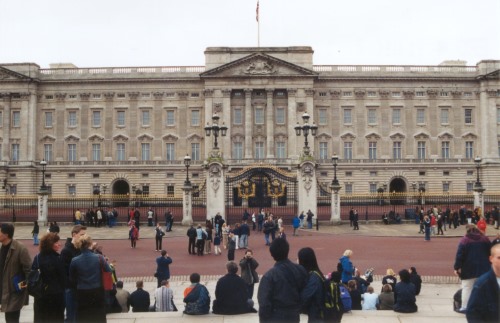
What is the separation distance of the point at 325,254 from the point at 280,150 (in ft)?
126

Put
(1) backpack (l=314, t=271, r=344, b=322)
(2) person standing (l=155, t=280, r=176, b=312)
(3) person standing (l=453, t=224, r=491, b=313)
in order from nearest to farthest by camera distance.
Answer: (1) backpack (l=314, t=271, r=344, b=322) → (3) person standing (l=453, t=224, r=491, b=313) → (2) person standing (l=155, t=280, r=176, b=312)

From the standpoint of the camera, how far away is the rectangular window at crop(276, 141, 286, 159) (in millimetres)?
60531

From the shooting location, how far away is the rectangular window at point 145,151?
61594 millimetres

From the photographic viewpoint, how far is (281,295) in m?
6.48

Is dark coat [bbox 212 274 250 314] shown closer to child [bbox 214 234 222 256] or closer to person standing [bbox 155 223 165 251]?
child [bbox 214 234 222 256]

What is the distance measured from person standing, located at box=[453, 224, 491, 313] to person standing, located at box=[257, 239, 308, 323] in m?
5.00

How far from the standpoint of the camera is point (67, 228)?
1389 inches

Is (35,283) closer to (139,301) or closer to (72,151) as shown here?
(139,301)

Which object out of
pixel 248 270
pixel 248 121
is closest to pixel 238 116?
pixel 248 121

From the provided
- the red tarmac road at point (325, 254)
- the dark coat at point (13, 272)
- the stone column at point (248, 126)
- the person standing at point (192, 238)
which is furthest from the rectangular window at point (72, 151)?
the dark coat at point (13, 272)

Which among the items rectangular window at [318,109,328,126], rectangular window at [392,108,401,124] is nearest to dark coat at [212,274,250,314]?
rectangular window at [318,109,328,126]

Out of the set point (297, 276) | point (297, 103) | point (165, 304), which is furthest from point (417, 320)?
point (297, 103)

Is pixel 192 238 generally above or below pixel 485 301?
below

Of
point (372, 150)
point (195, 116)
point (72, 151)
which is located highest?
point (195, 116)
